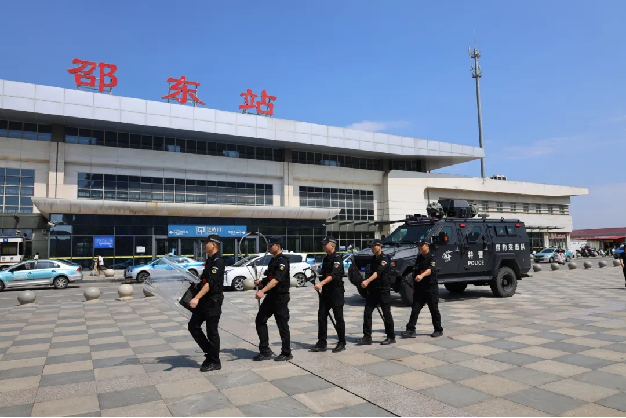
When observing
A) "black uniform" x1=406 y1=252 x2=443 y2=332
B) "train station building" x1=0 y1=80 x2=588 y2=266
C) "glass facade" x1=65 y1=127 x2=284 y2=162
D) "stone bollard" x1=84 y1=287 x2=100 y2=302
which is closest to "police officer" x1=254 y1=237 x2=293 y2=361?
"black uniform" x1=406 y1=252 x2=443 y2=332

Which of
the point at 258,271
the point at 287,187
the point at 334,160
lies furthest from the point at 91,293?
the point at 334,160

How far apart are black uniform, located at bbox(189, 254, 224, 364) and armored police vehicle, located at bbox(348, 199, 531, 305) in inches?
241

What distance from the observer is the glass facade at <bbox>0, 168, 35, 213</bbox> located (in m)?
29.8

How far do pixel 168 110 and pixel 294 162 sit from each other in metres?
12.5

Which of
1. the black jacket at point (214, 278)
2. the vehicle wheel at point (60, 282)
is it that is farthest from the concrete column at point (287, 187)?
the black jacket at point (214, 278)

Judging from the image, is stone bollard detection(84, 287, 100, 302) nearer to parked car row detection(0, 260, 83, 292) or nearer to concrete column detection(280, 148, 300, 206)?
parked car row detection(0, 260, 83, 292)

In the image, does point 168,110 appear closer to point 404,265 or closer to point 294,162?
point 294,162

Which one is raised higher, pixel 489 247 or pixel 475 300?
pixel 489 247

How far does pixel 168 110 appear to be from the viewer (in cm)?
3309

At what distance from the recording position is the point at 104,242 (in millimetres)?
31297

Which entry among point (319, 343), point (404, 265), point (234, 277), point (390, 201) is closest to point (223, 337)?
point (319, 343)

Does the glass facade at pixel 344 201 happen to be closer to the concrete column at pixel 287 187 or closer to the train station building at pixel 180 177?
the train station building at pixel 180 177

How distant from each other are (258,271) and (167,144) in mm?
21747

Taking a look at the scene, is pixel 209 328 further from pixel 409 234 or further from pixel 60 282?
pixel 60 282
